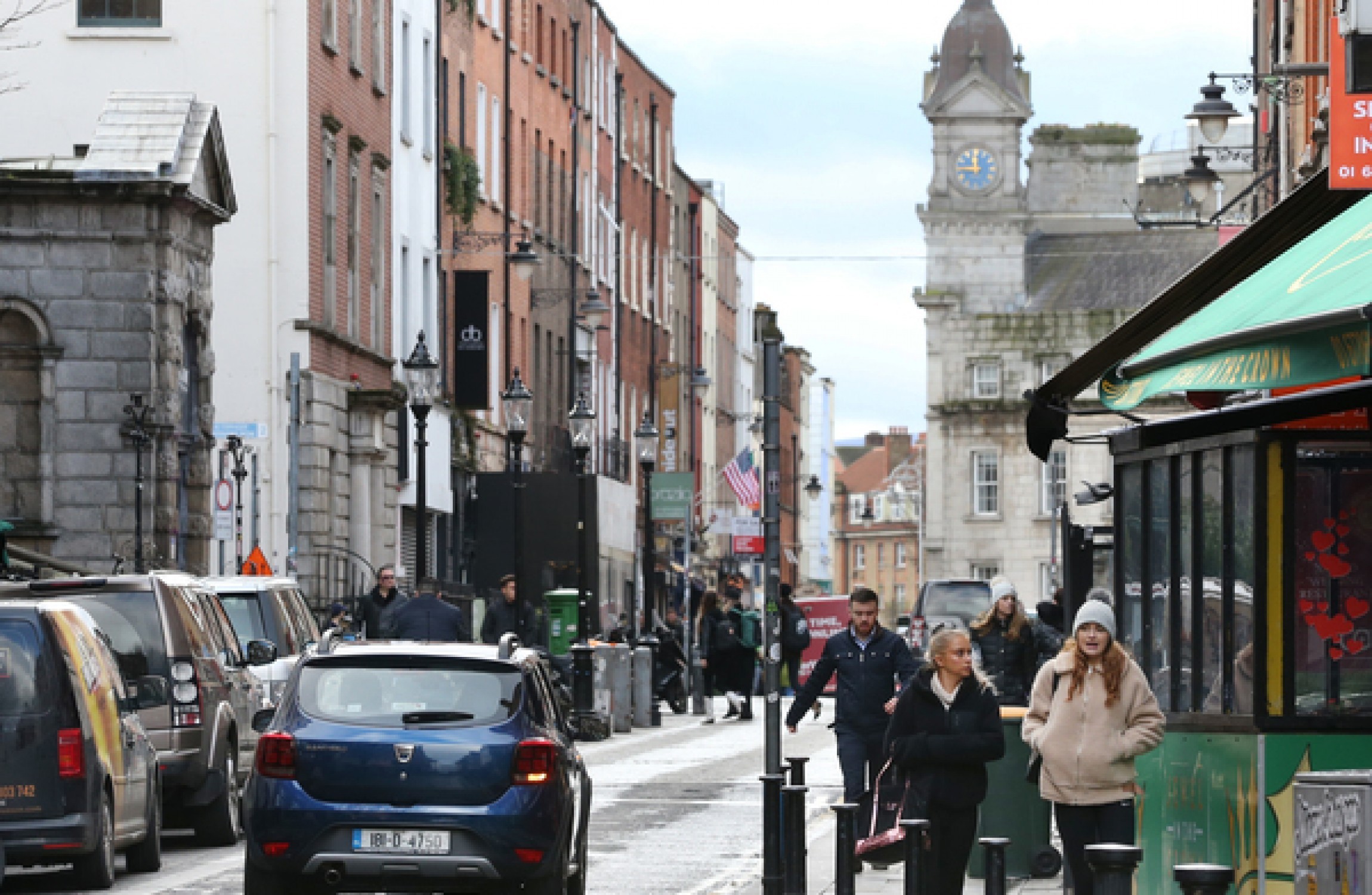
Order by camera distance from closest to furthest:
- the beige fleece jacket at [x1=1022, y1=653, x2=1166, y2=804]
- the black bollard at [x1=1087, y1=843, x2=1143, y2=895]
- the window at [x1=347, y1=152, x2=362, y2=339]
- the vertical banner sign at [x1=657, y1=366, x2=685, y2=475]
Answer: the black bollard at [x1=1087, y1=843, x2=1143, y2=895]
the beige fleece jacket at [x1=1022, y1=653, x2=1166, y2=804]
the window at [x1=347, y1=152, x2=362, y2=339]
the vertical banner sign at [x1=657, y1=366, x2=685, y2=475]

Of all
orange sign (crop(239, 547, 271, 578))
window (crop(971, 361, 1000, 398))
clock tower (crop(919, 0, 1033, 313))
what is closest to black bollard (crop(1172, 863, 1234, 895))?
orange sign (crop(239, 547, 271, 578))

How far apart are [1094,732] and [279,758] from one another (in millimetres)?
4116

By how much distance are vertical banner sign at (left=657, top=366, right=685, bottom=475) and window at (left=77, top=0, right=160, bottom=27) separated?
36.9m

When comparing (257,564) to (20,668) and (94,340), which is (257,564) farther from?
(20,668)

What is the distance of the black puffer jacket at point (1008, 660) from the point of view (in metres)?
22.7

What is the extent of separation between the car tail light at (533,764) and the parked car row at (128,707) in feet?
9.91

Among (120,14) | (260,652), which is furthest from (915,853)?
(120,14)

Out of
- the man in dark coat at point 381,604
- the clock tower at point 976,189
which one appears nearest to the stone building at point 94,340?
the man in dark coat at point 381,604

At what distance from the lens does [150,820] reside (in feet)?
58.7

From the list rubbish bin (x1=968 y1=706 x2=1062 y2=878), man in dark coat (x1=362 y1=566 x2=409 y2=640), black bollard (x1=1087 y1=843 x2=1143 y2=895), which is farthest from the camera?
man in dark coat (x1=362 y1=566 x2=409 y2=640)

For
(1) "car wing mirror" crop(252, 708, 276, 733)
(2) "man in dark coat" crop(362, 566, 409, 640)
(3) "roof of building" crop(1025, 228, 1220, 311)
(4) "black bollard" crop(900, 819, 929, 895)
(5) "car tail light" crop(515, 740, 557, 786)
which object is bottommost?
(4) "black bollard" crop(900, 819, 929, 895)

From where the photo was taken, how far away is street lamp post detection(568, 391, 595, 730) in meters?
35.1

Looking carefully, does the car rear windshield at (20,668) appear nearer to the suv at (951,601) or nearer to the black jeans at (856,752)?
the black jeans at (856,752)

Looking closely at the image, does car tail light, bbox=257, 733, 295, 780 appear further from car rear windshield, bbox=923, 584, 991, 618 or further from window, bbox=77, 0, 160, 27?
car rear windshield, bbox=923, 584, 991, 618
